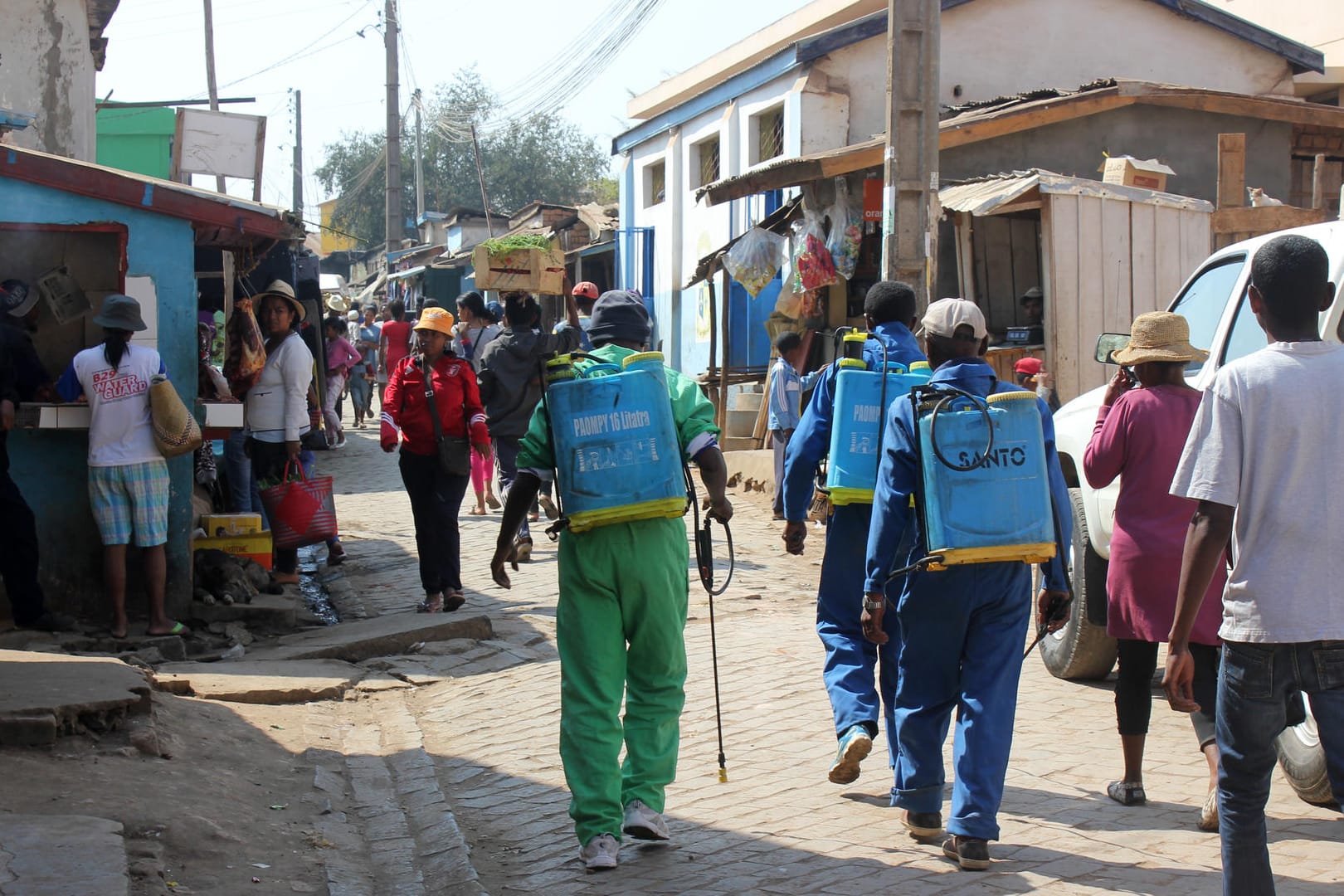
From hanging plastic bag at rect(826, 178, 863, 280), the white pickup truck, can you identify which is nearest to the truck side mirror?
the white pickup truck

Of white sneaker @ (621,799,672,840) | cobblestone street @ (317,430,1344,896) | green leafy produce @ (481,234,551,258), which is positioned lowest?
cobblestone street @ (317,430,1344,896)

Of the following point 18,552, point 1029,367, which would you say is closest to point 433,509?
point 18,552

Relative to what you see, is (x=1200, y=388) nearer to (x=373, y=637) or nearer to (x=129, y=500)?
(x=373, y=637)

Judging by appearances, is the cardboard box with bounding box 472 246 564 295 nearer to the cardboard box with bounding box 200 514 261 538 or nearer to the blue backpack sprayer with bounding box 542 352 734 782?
the cardboard box with bounding box 200 514 261 538

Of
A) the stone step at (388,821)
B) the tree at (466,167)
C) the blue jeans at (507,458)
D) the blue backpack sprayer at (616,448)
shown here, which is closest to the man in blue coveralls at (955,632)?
the blue backpack sprayer at (616,448)

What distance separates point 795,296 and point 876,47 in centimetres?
432

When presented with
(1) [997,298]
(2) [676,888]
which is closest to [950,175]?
(1) [997,298]

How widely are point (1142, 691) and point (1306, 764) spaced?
0.62m

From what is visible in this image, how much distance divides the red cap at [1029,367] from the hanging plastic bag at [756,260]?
14.6 ft

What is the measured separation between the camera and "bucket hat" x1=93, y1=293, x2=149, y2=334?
767 centimetres

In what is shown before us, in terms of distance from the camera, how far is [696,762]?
580 cm

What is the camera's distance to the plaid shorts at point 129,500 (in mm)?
7816

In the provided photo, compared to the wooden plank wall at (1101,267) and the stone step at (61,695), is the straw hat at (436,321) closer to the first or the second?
the stone step at (61,695)

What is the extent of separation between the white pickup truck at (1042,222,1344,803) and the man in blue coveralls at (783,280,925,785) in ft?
3.03
